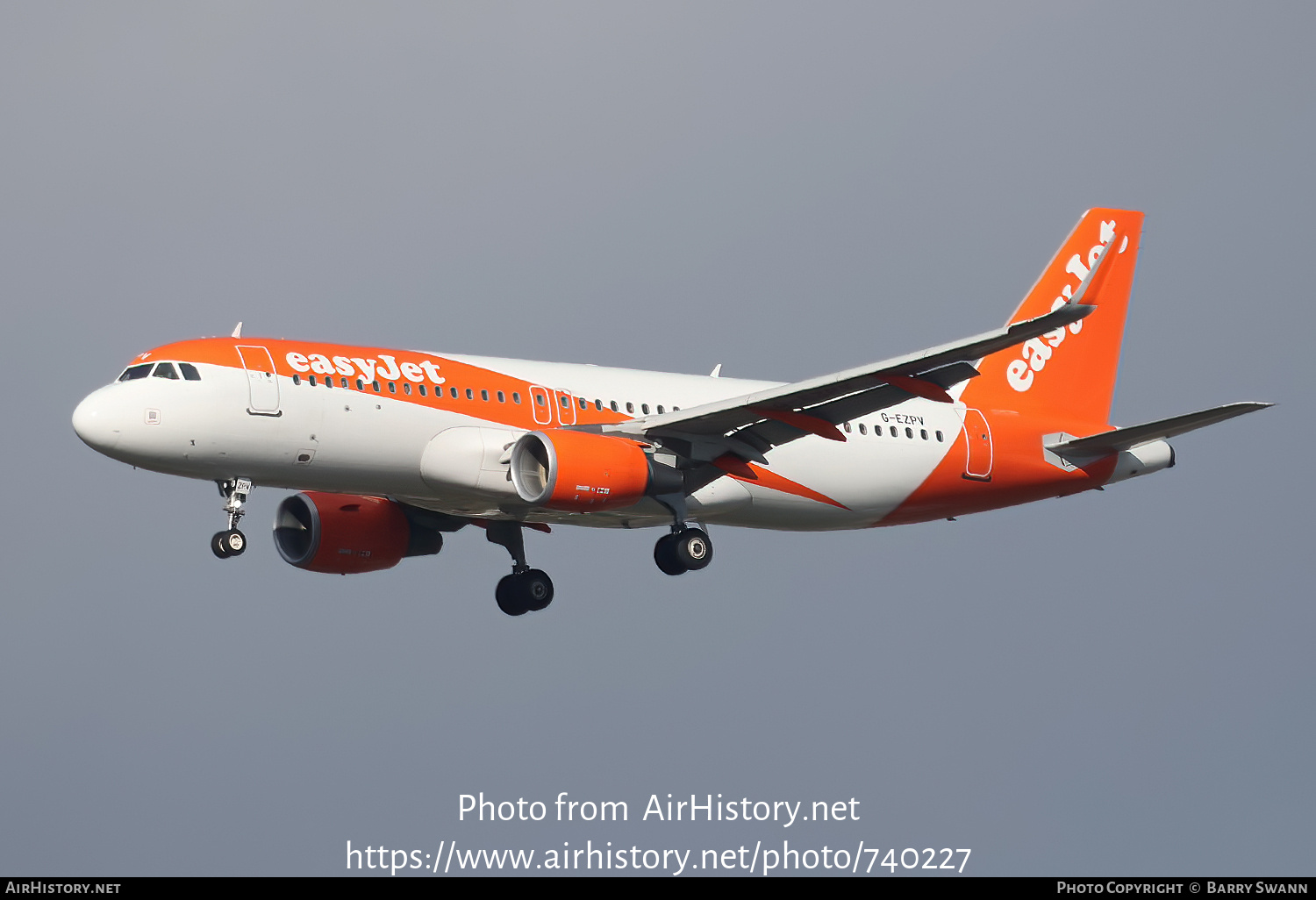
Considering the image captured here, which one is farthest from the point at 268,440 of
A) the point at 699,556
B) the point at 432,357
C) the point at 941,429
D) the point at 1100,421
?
the point at 1100,421

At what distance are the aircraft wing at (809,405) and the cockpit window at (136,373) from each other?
9036mm

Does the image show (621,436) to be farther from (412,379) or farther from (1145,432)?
(1145,432)

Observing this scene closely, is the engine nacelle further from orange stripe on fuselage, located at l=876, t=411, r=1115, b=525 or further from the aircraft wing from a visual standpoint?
orange stripe on fuselage, located at l=876, t=411, r=1115, b=525

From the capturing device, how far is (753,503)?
138 feet

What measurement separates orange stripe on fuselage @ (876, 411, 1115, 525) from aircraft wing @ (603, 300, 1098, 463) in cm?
510

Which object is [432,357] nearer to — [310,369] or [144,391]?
[310,369]

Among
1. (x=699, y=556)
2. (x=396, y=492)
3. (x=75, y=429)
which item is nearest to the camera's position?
(x=75, y=429)

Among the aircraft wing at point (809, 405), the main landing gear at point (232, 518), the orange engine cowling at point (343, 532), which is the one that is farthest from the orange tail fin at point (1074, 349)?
the main landing gear at point (232, 518)

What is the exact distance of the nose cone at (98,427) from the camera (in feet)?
116

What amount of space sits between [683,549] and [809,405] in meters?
4.10

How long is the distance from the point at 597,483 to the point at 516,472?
1568mm

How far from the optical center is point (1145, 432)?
42.8m

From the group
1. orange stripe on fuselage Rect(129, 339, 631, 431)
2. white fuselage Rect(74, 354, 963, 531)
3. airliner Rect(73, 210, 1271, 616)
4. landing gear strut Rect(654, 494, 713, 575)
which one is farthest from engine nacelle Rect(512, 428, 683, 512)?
landing gear strut Rect(654, 494, 713, 575)

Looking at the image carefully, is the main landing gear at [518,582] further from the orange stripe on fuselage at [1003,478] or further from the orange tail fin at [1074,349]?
the orange tail fin at [1074,349]
